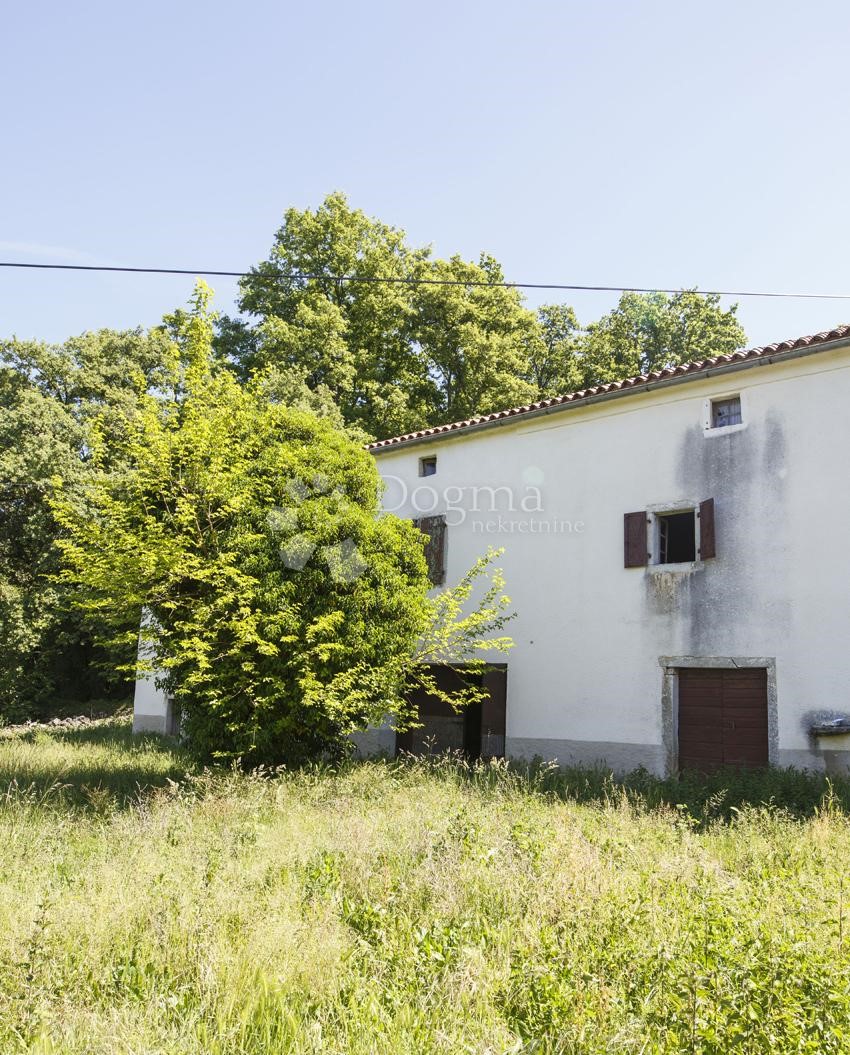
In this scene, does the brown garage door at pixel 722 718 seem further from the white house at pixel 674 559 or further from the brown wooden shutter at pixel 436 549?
the brown wooden shutter at pixel 436 549

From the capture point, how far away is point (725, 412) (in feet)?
41.9

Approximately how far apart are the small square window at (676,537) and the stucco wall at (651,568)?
21.4 inches

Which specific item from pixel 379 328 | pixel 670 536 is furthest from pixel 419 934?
pixel 379 328

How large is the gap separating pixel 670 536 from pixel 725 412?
7.64 ft

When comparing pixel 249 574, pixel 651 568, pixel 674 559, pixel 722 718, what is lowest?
pixel 722 718

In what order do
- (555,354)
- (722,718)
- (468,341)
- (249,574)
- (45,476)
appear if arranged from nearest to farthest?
(249,574) → (722,718) → (45,476) → (468,341) → (555,354)

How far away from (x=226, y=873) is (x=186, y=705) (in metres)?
6.51

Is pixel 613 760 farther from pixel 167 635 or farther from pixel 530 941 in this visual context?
pixel 530 941

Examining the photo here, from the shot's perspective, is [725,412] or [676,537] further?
[676,537]

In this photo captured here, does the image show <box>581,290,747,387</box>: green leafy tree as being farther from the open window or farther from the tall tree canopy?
the open window

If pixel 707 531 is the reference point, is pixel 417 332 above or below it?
above

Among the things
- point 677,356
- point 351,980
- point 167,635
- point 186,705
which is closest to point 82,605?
point 167,635

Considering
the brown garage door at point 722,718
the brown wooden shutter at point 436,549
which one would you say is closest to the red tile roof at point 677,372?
the brown wooden shutter at point 436,549

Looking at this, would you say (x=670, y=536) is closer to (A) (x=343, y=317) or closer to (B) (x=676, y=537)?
(B) (x=676, y=537)
